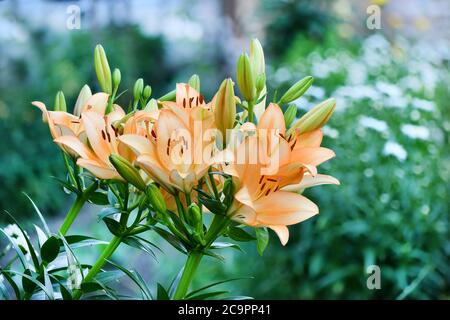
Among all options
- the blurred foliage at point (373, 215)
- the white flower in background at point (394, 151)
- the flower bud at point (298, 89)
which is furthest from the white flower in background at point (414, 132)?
the flower bud at point (298, 89)

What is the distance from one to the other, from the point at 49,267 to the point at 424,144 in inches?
64.0

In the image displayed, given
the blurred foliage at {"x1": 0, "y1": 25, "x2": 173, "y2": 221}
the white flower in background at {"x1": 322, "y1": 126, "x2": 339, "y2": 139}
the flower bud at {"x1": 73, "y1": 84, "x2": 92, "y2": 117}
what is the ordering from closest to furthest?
the flower bud at {"x1": 73, "y1": 84, "x2": 92, "y2": 117}, the white flower in background at {"x1": 322, "y1": 126, "x2": 339, "y2": 139}, the blurred foliage at {"x1": 0, "y1": 25, "x2": 173, "y2": 221}

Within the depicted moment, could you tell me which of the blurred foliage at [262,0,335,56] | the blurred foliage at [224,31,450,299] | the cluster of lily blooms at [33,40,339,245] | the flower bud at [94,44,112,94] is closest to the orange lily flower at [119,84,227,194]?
the cluster of lily blooms at [33,40,339,245]

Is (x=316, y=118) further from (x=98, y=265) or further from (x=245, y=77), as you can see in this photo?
(x=98, y=265)

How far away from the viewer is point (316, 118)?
51 cm

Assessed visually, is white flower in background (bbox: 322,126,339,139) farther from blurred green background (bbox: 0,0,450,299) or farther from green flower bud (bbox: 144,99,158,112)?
green flower bud (bbox: 144,99,158,112)

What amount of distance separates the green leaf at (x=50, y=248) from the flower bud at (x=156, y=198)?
3.6 inches

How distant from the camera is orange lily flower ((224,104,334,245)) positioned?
0.47m

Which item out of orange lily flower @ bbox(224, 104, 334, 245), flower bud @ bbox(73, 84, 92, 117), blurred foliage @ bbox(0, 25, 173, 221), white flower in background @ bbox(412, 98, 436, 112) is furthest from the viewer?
blurred foliage @ bbox(0, 25, 173, 221)

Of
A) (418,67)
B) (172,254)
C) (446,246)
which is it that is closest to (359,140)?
(446,246)

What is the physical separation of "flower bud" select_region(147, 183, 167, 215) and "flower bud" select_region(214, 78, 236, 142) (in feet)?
0.20

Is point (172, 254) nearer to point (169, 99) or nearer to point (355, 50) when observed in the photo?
point (355, 50)

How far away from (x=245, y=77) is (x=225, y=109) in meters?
0.03

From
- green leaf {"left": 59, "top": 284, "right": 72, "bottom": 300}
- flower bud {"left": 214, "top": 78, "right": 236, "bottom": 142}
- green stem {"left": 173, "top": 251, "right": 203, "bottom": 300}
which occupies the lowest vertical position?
green leaf {"left": 59, "top": 284, "right": 72, "bottom": 300}
